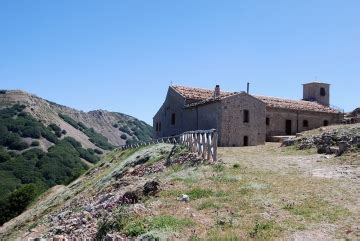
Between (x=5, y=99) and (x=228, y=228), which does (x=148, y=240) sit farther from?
(x=5, y=99)

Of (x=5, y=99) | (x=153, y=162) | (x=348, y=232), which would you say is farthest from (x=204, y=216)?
(x=5, y=99)

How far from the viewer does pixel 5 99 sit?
125500 mm

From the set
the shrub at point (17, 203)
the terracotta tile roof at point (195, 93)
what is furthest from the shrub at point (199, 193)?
the shrub at point (17, 203)

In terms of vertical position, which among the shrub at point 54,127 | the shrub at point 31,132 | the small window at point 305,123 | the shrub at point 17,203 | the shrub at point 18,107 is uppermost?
the shrub at point 18,107

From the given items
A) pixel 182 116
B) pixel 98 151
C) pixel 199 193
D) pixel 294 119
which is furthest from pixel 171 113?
pixel 98 151

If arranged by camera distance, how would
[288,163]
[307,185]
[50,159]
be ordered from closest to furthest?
[307,185] < [288,163] < [50,159]

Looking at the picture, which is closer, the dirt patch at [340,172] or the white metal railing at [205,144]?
the dirt patch at [340,172]

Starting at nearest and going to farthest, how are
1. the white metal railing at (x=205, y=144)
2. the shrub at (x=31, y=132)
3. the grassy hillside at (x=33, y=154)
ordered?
the white metal railing at (x=205, y=144), the grassy hillside at (x=33, y=154), the shrub at (x=31, y=132)

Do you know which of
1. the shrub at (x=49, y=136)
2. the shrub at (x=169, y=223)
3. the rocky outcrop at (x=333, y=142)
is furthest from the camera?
the shrub at (x=49, y=136)

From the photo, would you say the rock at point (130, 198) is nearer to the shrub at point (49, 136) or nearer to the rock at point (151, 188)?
the rock at point (151, 188)

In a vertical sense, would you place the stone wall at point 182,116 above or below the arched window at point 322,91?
below

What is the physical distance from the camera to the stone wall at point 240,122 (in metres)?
35.6

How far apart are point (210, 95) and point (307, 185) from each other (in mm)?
28413

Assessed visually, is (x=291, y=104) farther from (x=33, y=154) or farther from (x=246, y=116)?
(x=33, y=154)
